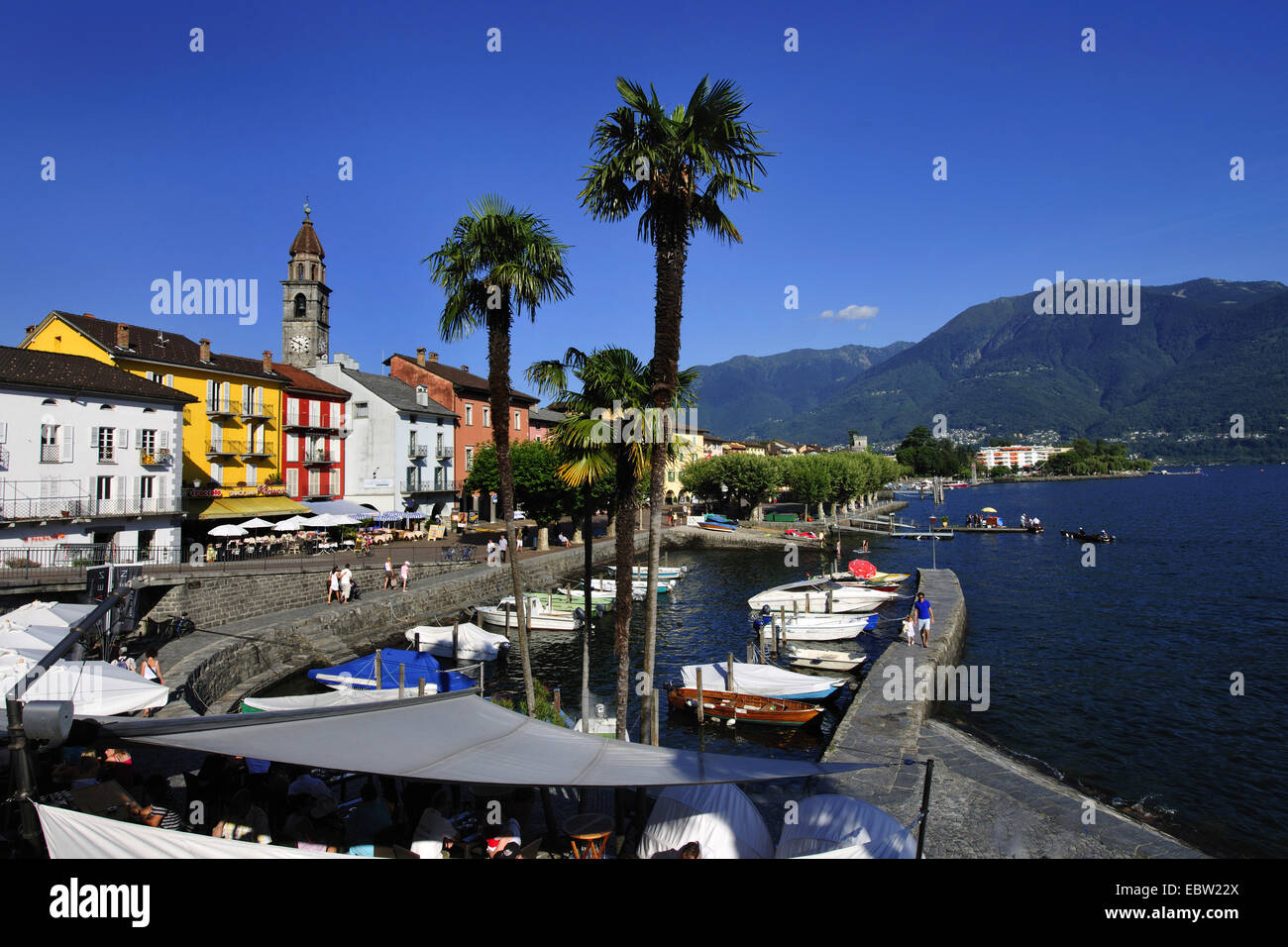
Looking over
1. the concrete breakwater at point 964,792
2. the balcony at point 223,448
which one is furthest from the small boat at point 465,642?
the balcony at point 223,448

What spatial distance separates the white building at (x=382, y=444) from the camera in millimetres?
55906

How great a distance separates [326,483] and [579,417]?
46.2 metres

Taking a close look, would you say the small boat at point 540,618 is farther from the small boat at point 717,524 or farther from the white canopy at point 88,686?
the small boat at point 717,524

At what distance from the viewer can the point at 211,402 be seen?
145 feet

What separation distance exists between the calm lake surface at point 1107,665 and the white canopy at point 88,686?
38.0 ft

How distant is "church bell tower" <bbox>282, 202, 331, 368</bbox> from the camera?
202ft

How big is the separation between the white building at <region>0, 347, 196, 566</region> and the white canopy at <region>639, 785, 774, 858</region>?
3071 cm

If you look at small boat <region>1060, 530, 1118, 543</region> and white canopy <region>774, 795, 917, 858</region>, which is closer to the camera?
white canopy <region>774, 795, 917, 858</region>

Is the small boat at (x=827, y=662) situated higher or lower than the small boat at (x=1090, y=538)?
lower

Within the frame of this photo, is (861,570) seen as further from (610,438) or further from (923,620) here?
(610,438)

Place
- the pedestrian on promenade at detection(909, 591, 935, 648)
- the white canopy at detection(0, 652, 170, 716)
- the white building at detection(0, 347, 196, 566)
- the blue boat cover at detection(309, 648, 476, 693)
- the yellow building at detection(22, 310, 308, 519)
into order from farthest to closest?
the yellow building at detection(22, 310, 308, 519) → the white building at detection(0, 347, 196, 566) → the pedestrian on promenade at detection(909, 591, 935, 648) → the blue boat cover at detection(309, 648, 476, 693) → the white canopy at detection(0, 652, 170, 716)

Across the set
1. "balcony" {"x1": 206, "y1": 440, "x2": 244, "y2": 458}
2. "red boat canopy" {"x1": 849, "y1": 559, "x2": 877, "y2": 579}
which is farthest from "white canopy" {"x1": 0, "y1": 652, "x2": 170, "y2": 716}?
"red boat canopy" {"x1": 849, "y1": 559, "x2": 877, "y2": 579}

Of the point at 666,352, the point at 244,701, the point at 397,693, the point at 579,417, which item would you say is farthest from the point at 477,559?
the point at 666,352

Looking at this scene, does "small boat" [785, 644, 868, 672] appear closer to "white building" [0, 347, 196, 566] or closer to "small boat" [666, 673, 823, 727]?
"small boat" [666, 673, 823, 727]
